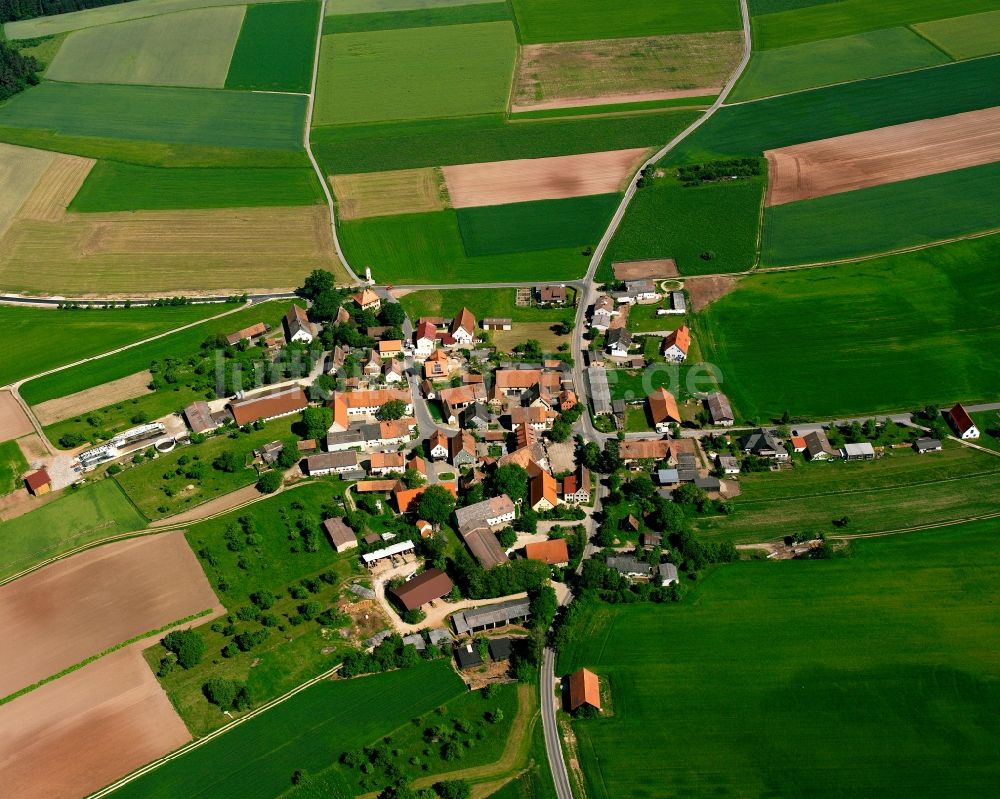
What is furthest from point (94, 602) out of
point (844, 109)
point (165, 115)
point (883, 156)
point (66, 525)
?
point (844, 109)

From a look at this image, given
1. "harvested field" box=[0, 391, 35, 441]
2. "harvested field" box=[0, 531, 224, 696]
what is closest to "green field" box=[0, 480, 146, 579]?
"harvested field" box=[0, 531, 224, 696]

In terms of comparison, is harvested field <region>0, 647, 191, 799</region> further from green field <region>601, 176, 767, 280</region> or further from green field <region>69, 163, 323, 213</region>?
green field <region>69, 163, 323, 213</region>

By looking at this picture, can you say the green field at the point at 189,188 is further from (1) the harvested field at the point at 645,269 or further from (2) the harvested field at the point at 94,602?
(2) the harvested field at the point at 94,602

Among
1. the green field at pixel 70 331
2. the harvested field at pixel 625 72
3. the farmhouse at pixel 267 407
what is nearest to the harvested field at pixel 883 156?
the harvested field at pixel 625 72

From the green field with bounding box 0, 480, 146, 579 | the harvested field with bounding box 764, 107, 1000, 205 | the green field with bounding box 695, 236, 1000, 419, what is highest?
the green field with bounding box 0, 480, 146, 579

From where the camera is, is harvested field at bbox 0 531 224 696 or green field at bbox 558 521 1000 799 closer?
green field at bbox 558 521 1000 799

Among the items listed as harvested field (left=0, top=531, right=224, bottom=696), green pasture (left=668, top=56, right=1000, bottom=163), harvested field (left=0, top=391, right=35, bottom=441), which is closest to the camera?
harvested field (left=0, top=531, right=224, bottom=696)

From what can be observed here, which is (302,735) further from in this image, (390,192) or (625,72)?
(625,72)
